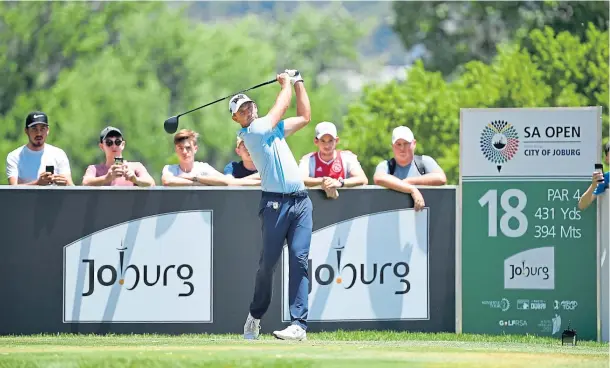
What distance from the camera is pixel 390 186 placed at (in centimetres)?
1436

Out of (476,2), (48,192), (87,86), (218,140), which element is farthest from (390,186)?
(218,140)

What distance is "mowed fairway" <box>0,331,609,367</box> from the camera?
10633 millimetres

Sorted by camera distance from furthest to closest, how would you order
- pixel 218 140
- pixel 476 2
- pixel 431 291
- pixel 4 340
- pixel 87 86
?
pixel 218 140 → pixel 87 86 → pixel 476 2 → pixel 431 291 → pixel 4 340

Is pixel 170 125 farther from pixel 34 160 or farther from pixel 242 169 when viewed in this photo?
pixel 34 160

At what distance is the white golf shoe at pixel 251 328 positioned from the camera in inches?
514

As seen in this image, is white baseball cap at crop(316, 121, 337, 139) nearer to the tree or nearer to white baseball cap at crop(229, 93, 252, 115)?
white baseball cap at crop(229, 93, 252, 115)

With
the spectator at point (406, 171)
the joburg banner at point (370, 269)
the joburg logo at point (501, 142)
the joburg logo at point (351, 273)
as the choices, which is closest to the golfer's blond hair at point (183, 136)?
the joburg banner at point (370, 269)

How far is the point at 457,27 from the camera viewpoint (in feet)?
232

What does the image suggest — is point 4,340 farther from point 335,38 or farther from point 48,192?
point 335,38

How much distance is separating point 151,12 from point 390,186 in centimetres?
6578

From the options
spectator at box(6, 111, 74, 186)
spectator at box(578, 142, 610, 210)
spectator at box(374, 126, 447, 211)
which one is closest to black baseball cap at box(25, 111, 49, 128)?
spectator at box(6, 111, 74, 186)

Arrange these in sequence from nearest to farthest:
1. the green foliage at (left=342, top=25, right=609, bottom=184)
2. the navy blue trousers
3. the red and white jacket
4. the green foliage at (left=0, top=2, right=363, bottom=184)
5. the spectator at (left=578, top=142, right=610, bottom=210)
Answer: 1. the navy blue trousers
2. the spectator at (left=578, top=142, right=610, bottom=210)
3. the red and white jacket
4. the green foliage at (left=342, top=25, right=609, bottom=184)
5. the green foliage at (left=0, top=2, right=363, bottom=184)

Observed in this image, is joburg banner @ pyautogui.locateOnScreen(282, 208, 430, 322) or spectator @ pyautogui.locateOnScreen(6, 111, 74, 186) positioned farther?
spectator @ pyautogui.locateOnScreen(6, 111, 74, 186)

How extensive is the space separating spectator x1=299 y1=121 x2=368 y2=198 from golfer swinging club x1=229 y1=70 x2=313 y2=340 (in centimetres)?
156
